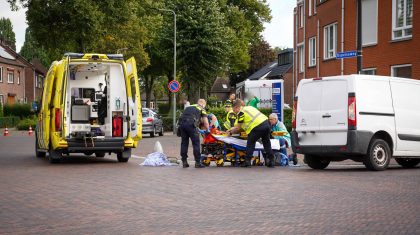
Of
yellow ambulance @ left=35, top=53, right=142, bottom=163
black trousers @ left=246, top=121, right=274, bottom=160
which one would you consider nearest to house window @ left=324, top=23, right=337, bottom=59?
yellow ambulance @ left=35, top=53, right=142, bottom=163

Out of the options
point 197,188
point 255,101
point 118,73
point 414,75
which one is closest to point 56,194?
point 197,188

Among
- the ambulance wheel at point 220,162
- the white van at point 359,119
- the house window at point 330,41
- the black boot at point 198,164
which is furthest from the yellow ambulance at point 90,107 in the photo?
the house window at point 330,41

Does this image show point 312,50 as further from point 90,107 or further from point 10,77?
point 10,77

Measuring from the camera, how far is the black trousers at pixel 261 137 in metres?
15.7

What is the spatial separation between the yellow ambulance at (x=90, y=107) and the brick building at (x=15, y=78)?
47.7 metres

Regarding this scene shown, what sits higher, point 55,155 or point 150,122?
point 150,122

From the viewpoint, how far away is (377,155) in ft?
48.6

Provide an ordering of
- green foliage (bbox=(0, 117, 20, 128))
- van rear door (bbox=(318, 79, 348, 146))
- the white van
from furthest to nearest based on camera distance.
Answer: green foliage (bbox=(0, 117, 20, 128)), van rear door (bbox=(318, 79, 348, 146)), the white van

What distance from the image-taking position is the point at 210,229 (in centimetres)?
736

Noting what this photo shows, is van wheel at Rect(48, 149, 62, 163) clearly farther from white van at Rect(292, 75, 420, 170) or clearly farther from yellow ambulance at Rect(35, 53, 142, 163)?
white van at Rect(292, 75, 420, 170)

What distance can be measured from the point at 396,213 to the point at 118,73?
1083 centimetres

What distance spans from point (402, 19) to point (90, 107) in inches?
575

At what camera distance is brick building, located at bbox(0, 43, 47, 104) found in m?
65.5

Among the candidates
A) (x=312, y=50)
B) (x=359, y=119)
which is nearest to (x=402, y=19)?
(x=312, y=50)
